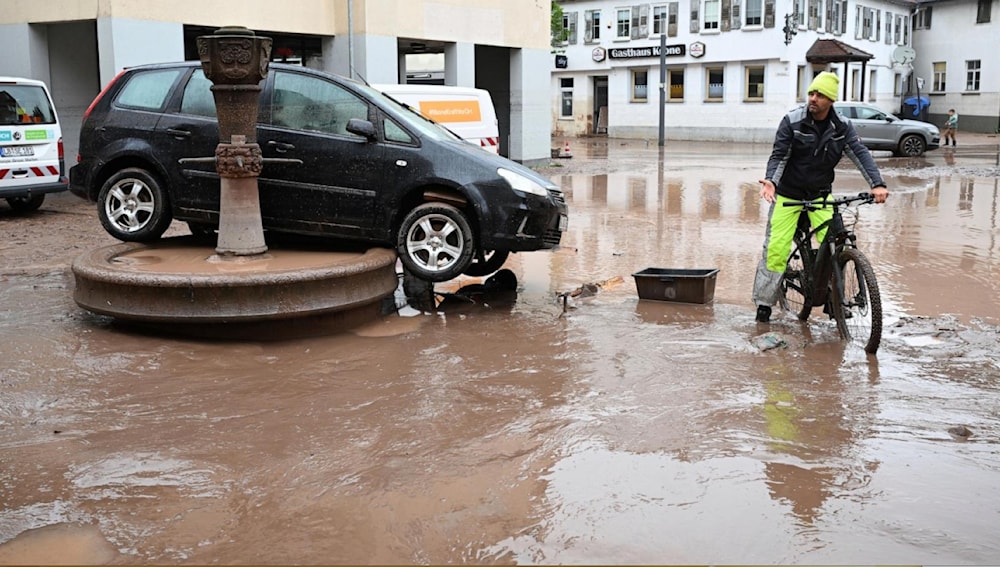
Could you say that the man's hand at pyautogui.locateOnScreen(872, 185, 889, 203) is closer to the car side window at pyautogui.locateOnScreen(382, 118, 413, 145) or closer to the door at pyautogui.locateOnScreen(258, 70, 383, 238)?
the car side window at pyautogui.locateOnScreen(382, 118, 413, 145)

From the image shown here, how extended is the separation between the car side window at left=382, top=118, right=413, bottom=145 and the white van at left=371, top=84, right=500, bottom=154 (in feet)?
20.0

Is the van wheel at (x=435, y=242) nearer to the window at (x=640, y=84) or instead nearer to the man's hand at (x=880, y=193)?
the man's hand at (x=880, y=193)

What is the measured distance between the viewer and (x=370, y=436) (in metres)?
5.31

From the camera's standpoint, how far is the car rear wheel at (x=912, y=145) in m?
32.9

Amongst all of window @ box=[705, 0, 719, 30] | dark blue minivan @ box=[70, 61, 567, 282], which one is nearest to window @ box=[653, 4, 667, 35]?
window @ box=[705, 0, 719, 30]

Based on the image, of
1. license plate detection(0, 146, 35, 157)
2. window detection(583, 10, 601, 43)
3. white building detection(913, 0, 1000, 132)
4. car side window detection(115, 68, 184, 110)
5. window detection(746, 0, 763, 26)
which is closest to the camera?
car side window detection(115, 68, 184, 110)

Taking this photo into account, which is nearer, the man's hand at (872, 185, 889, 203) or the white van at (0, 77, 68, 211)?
the man's hand at (872, 185, 889, 203)

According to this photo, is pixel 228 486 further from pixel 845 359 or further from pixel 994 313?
pixel 994 313

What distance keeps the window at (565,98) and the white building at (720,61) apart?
6 cm

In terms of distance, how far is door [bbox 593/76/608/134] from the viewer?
5450 cm

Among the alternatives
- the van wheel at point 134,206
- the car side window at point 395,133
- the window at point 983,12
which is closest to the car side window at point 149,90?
the van wheel at point 134,206

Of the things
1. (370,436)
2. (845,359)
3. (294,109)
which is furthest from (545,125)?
(370,436)

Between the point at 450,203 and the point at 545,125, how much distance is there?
1976 centimetres

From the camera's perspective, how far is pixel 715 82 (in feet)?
159
